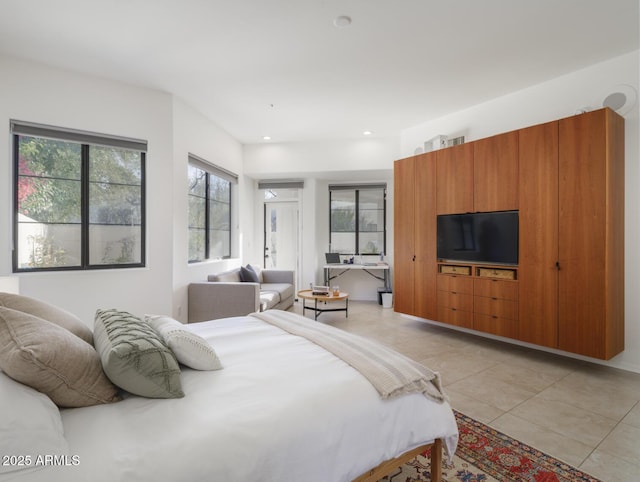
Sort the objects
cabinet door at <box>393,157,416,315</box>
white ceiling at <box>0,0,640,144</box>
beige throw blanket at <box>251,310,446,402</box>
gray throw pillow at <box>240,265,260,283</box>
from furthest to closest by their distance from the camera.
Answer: gray throw pillow at <box>240,265,260,283</box>
cabinet door at <box>393,157,416,315</box>
white ceiling at <box>0,0,640,144</box>
beige throw blanket at <box>251,310,446,402</box>

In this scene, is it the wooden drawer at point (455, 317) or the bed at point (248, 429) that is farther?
the wooden drawer at point (455, 317)

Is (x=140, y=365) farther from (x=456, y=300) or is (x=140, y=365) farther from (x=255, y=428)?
(x=456, y=300)

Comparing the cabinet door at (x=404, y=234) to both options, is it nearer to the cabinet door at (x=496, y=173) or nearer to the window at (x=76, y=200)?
the cabinet door at (x=496, y=173)

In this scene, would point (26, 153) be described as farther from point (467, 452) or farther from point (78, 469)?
point (467, 452)

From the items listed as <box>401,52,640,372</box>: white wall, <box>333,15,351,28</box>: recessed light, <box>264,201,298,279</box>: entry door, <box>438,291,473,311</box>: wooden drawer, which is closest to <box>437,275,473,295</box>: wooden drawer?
<box>438,291,473,311</box>: wooden drawer

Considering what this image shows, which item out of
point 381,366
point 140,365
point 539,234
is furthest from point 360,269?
point 140,365

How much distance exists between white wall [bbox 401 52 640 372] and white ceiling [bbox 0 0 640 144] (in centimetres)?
13

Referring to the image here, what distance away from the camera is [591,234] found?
9.37ft

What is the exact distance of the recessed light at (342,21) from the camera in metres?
2.51

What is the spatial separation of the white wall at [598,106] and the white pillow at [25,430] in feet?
13.8

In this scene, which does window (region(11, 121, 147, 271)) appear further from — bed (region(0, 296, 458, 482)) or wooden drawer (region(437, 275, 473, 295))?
wooden drawer (region(437, 275, 473, 295))

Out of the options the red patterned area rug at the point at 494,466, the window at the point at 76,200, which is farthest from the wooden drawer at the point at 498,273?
the window at the point at 76,200

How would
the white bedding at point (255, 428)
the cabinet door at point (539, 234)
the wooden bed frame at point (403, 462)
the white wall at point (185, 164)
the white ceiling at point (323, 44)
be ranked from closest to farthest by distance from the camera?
the white bedding at point (255, 428)
the wooden bed frame at point (403, 462)
the white ceiling at point (323, 44)
the cabinet door at point (539, 234)
the white wall at point (185, 164)

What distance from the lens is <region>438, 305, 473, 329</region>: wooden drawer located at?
3809 mm
